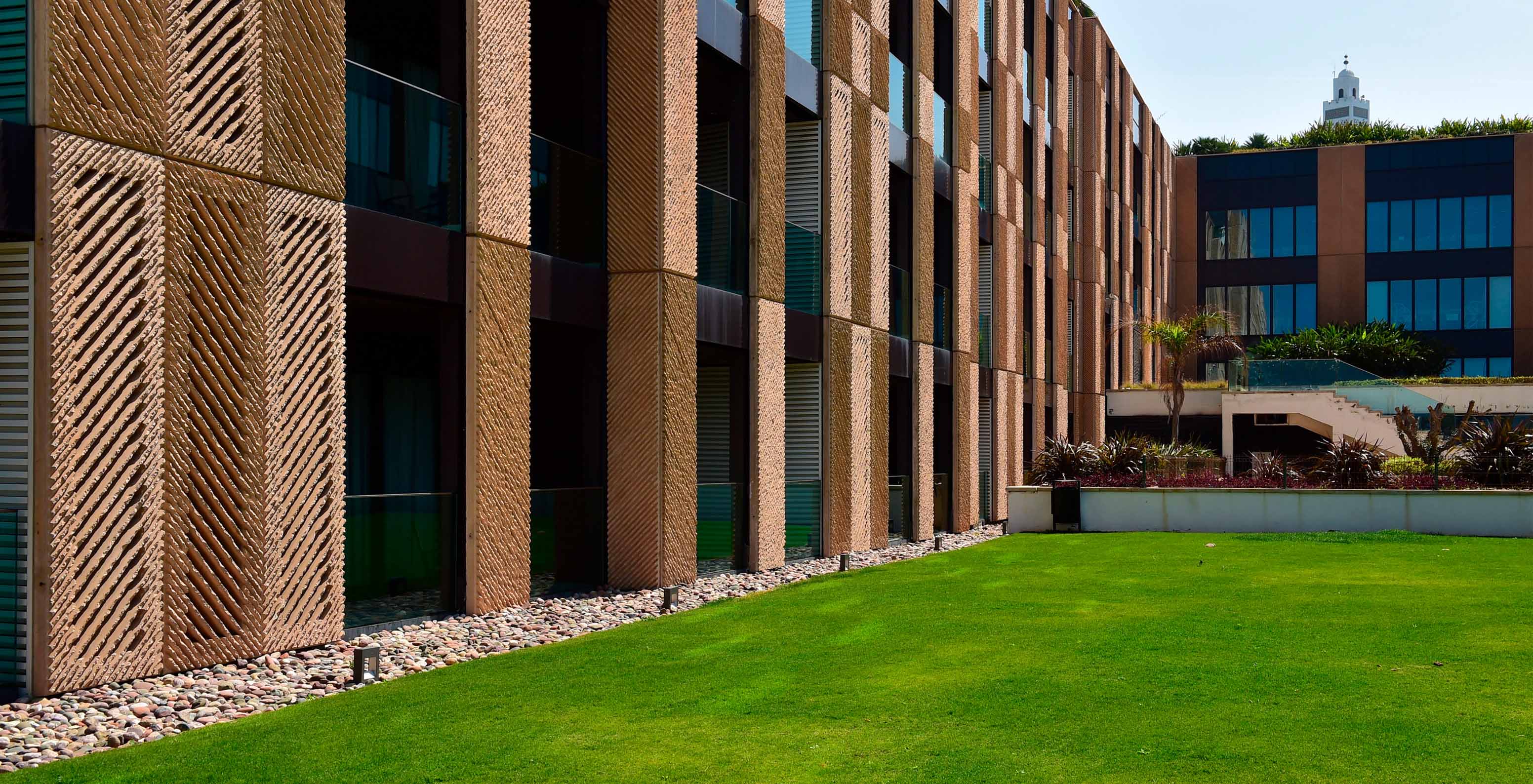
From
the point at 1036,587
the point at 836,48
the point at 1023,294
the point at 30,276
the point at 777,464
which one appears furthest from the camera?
the point at 1023,294

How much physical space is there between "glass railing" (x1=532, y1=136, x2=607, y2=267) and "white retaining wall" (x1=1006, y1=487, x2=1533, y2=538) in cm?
1188

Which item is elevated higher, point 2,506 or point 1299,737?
point 2,506

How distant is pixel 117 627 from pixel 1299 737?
24.8 ft

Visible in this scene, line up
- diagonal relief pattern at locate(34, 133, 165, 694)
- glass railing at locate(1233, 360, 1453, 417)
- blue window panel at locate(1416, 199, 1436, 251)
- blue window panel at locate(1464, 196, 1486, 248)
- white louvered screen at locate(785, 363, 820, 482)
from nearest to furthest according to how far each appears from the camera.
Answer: diagonal relief pattern at locate(34, 133, 165, 694), white louvered screen at locate(785, 363, 820, 482), glass railing at locate(1233, 360, 1453, 417), blue window panel at locate(1464, 196, 1486, 248), blue window panel at locate(1416, 199, 1436, 251)

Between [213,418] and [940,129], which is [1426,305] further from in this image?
[213,418]

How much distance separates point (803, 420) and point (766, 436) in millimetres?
2316

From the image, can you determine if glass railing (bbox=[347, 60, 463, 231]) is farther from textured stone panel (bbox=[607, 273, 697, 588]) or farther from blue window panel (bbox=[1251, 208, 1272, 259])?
blue window panel (bbox=[1251, 208, 1272, 259])

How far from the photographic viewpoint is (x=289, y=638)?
10602 mm

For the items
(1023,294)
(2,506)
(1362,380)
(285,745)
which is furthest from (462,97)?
(1362,380)

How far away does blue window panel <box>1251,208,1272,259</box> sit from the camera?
6138 cm

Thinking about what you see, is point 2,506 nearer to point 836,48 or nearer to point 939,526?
point 836,48

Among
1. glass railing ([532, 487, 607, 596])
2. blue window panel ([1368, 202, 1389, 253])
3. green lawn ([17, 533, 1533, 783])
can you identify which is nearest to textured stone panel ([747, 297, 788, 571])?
glass railing ([532, 487, 607, 596])

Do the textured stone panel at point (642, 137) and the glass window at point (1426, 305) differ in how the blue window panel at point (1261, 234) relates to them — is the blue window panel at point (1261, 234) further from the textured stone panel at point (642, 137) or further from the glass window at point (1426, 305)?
the textured stone panel at point (642, 137)

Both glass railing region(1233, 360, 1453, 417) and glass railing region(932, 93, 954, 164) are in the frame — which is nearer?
glass railing region(932, 93, 954, 164)
